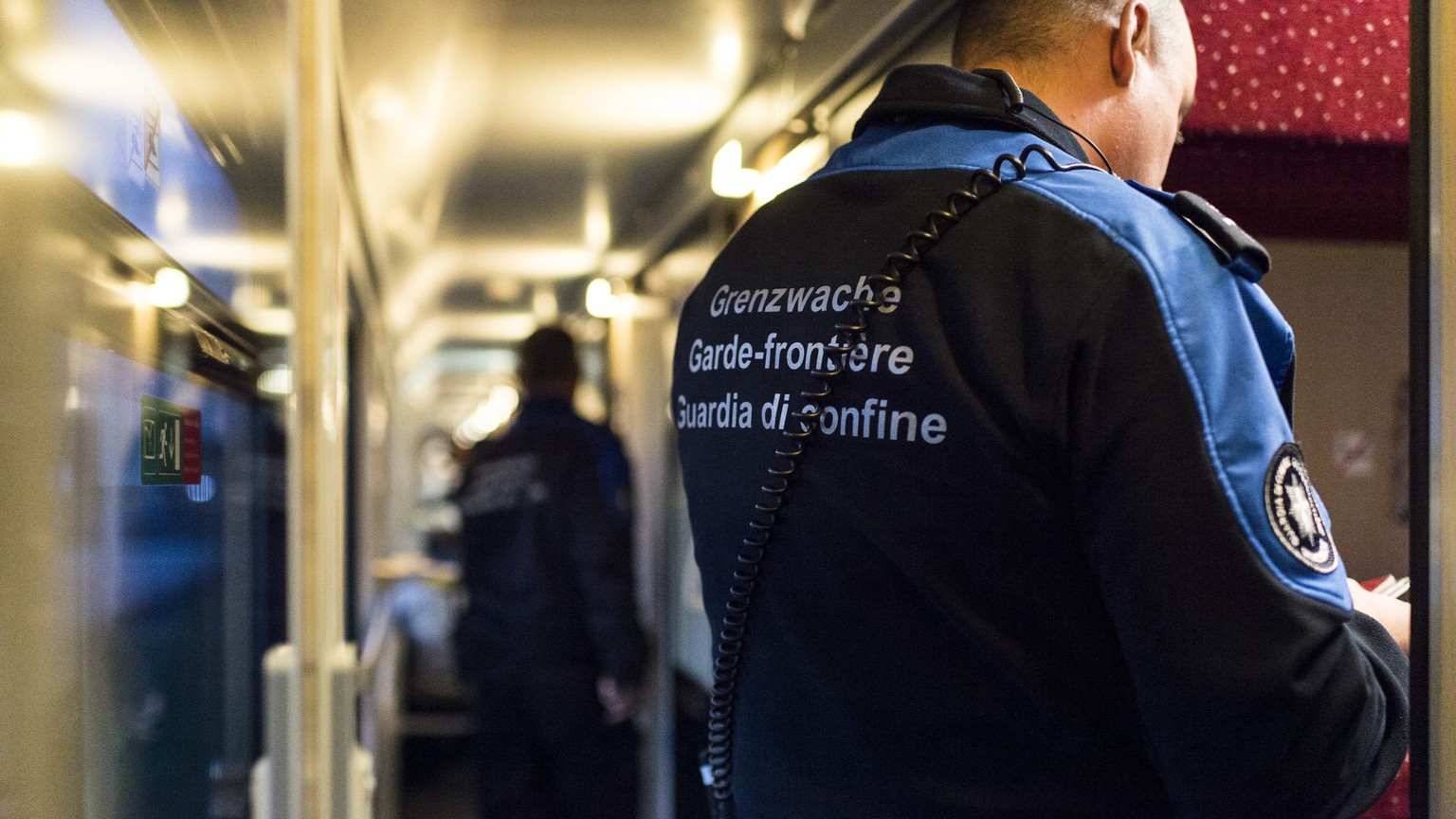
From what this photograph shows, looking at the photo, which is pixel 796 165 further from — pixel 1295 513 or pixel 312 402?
pixel 1295 513

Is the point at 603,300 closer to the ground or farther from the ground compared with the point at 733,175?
farther from the ground

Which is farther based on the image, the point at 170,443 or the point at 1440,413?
the point at 170,443

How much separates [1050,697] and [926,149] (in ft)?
1.48

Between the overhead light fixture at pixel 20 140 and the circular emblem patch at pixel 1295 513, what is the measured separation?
0.75 meters

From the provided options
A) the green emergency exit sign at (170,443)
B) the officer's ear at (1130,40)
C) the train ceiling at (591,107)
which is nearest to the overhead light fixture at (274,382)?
the train ceiling at (591,107)

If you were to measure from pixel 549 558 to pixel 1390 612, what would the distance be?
2719mm

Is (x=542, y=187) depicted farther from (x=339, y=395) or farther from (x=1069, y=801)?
(x=1069, y=801)

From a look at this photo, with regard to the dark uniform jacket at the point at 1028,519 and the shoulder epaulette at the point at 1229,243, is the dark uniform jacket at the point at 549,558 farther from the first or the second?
the shoulder epaulette at the point at 1229,243

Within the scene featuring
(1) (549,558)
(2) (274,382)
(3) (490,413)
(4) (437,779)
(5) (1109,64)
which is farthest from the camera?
(3) (490,413)

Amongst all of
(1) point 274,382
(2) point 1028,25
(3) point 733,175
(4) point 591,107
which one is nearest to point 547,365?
(4) point 591,107

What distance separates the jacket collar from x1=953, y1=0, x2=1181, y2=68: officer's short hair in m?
0.07

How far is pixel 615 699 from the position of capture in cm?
346

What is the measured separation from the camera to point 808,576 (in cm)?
95

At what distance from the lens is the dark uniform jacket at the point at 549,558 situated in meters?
3.37
